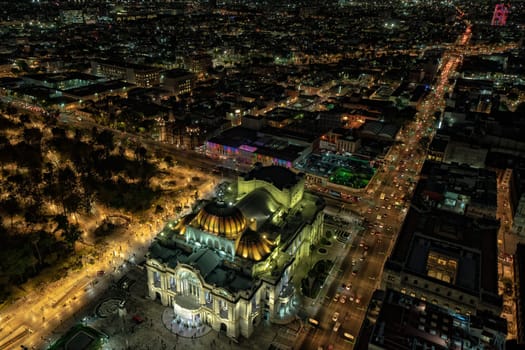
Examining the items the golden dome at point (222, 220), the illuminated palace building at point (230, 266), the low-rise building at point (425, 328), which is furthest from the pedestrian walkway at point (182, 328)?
the low-rise building at point (425, 328)

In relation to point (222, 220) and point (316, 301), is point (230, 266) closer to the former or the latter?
point (222, 220)

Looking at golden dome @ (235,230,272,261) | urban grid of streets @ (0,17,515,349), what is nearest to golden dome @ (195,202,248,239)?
golden dome @ (235,230,272,261)

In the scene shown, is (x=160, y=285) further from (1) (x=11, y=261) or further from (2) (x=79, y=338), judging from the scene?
(1) (x=11, y=261)

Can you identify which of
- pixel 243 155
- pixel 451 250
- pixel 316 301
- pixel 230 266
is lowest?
pixel 316 301

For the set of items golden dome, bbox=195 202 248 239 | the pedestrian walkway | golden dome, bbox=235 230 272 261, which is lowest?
the pedestrian walkway

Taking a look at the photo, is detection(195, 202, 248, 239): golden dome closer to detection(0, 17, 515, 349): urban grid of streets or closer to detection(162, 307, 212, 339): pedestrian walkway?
detection(162, 307, 212, 339): pedestrian walkway

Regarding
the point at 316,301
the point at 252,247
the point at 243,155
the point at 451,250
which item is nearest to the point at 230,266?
the point at 252,247

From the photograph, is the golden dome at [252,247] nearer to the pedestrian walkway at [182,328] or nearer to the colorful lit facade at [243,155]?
the pedestrian walkway at [182,328]
